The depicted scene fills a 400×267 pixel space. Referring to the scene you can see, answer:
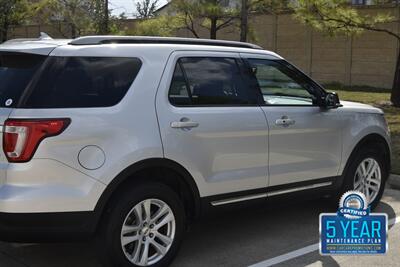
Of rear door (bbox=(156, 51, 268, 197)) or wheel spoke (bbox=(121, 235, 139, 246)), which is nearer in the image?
wheel spoke (bbox=(121, 235, 139, 246))

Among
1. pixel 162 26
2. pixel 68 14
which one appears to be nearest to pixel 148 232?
pixel 162 26

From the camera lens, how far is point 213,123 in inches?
177

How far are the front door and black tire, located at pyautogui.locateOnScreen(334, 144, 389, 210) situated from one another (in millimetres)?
243

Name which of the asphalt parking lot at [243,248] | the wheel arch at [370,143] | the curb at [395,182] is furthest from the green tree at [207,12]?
the asphalt parking lot at [243,248]

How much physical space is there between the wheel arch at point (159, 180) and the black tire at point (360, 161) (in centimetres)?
188

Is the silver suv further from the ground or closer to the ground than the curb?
further from the ground

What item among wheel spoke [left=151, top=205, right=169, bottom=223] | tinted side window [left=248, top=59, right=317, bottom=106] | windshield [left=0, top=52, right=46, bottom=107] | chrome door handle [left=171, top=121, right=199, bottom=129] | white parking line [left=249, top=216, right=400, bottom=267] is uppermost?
windshield [left=0, top=52, right=46, bottom=107]

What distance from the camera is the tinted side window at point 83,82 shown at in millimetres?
3812

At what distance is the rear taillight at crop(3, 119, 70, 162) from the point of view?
3686 millimetres

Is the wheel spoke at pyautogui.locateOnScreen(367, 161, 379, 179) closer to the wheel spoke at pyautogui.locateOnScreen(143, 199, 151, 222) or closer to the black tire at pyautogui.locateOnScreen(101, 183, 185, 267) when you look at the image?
the black tire at pyautogui.locateOnScreen(101, 183, 185, 267)

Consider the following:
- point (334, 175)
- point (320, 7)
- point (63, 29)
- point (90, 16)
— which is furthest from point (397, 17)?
point (334, 175)

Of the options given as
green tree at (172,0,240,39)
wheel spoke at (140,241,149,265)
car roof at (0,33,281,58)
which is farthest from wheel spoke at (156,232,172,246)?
green tree at (172,0,240,39)

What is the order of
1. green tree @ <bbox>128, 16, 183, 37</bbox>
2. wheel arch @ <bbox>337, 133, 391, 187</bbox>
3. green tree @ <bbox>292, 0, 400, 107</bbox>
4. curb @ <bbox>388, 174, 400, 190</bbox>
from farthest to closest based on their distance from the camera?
green tree @ <bbox>128, 16, 183, 37</bbox> < green tree @ <bbox>292, 0, 400, 107</bbox> < curb @ <bbox>388, 174, 400, 190</bbox> < wheel arch @ <bbox>337, 133, 391, 187</bbox>

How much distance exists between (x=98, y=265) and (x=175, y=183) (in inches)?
34.7
